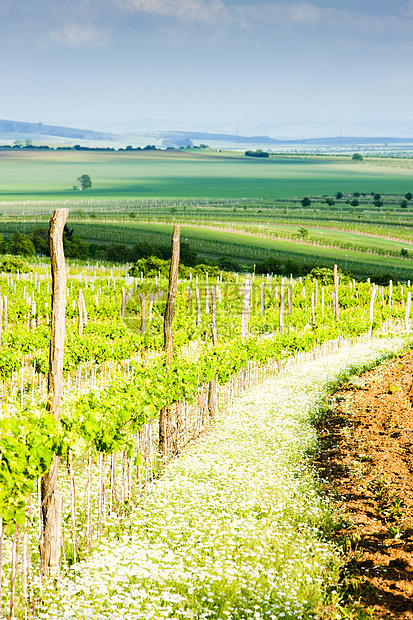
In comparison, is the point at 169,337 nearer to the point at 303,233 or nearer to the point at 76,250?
the point at 76,250

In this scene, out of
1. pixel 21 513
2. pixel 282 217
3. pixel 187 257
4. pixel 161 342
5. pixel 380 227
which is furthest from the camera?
pixel 282 217

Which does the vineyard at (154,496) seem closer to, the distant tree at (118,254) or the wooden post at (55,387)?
the wooden post at (55,387)

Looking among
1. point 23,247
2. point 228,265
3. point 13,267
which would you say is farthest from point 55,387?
point 23,247

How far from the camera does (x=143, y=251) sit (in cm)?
9306

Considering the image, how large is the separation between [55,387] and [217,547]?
117 inches

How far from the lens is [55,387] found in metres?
9.07

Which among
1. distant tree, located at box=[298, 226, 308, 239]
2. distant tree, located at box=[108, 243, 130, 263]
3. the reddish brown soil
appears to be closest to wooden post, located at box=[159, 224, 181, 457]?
the reddish brown soil

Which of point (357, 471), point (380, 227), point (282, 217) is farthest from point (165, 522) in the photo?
point (282, 217)

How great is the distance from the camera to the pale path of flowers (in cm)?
768

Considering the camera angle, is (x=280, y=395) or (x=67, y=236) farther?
(x=67, y=236)

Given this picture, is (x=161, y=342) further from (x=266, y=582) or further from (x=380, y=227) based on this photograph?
(x=380, y=227)

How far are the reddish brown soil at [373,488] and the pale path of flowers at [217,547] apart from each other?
0.42m

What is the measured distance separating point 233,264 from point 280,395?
73.4 m

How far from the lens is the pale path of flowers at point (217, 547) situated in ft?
25.2
